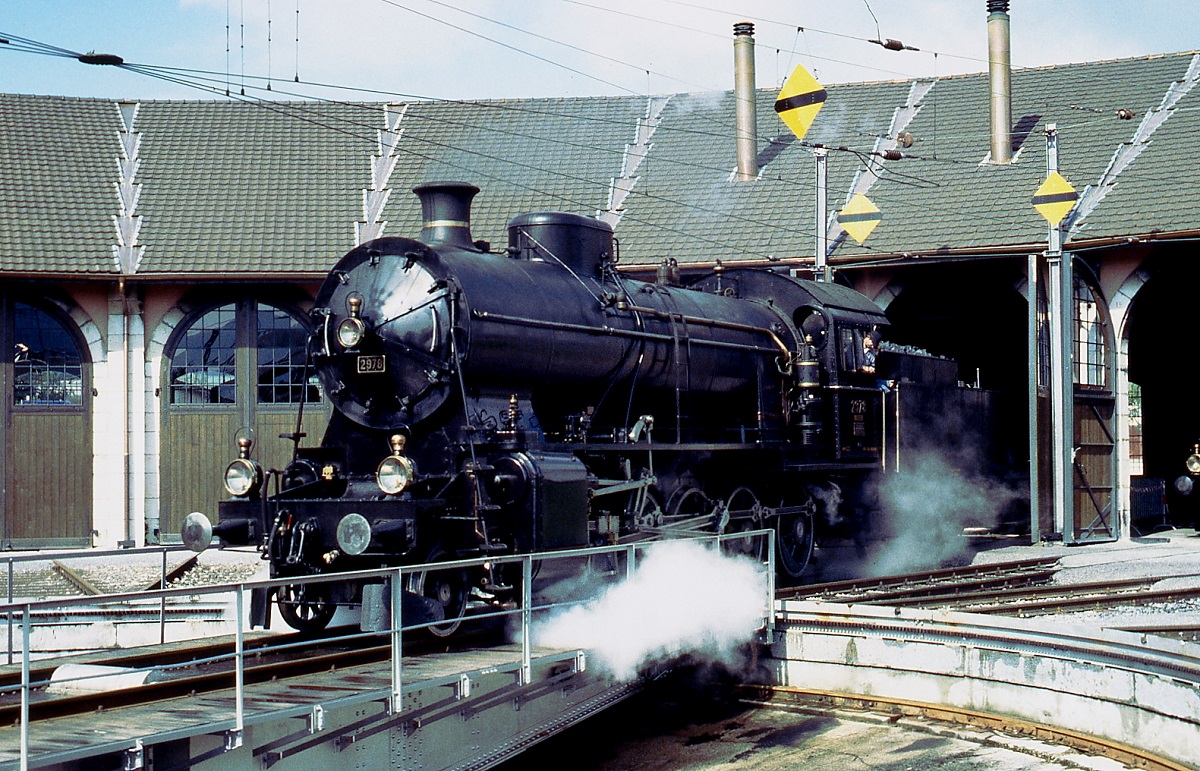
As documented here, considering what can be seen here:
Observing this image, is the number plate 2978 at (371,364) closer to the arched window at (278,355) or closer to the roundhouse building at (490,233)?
the roundhouse building at (490,233)

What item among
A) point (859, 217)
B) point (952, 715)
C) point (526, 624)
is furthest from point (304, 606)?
point (859, 217)

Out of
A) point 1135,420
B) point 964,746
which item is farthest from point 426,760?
point 1135,420

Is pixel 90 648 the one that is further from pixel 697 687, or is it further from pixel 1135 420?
pixel 1135 420

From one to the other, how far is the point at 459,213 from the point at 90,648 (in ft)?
19.5

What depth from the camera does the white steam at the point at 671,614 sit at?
10.2 metres

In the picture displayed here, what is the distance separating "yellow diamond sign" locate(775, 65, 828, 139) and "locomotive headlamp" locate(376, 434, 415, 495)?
15.4 m

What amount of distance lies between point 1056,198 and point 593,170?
817 cm

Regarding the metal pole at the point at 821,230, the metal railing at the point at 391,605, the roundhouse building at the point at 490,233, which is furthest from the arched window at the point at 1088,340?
the metal railing at the point at 391,605

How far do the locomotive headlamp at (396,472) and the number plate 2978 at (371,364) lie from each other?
977 mm

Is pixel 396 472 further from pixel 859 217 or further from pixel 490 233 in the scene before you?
pixel 859 217

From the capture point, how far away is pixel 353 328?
35.0ft

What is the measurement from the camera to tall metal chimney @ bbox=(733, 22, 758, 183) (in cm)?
2419

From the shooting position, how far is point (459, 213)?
11836 mm

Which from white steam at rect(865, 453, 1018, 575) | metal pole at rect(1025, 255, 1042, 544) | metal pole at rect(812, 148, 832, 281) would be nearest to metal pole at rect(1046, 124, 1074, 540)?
metal pole at rect(1025, 255, 1042, 544)
